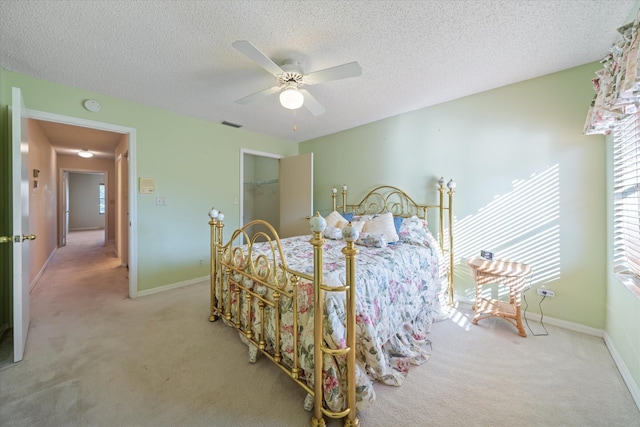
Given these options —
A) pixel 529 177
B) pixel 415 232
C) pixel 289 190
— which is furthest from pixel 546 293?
pixel 289 190

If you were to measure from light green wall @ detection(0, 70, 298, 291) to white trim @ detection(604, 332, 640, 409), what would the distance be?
14.1ft

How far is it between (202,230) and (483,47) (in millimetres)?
3892

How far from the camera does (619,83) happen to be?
53.6 inches

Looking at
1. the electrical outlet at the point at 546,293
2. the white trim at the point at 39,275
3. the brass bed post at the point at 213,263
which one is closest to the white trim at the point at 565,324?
the electrical outlet at the point at 546,293

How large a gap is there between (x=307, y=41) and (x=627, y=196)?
2653 mm

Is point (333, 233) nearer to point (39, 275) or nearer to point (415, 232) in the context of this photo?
point (415, 232)

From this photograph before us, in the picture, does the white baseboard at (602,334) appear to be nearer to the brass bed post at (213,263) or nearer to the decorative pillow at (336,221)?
the decorative pillow at (336,221)

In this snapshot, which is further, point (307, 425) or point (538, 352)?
point (538, 352)

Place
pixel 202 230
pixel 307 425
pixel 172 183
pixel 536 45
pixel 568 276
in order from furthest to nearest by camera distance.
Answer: pixel 202 230 → pixel 172 183 → pixel 568 276 → pixel 536 45 → pixel 307 425

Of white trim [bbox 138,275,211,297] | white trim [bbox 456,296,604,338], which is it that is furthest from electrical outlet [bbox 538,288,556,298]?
white trim [bbox 138,275,211,297]

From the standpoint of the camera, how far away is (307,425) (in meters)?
1.28

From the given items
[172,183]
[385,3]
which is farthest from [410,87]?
[172,183]

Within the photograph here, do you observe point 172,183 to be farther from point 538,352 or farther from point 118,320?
point 538,352

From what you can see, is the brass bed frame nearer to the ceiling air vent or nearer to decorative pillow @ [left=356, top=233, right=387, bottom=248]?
decorative pillow @ [left=356, top=233, right=387, bottom=248]
